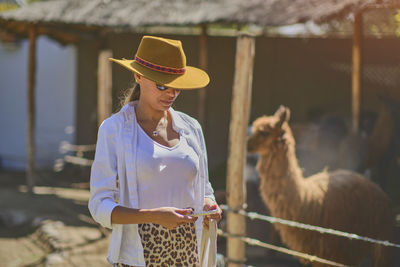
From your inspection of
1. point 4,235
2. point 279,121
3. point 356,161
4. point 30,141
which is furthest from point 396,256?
point 30,141

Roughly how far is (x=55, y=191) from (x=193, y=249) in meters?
8.11

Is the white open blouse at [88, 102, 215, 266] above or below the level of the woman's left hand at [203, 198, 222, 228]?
above

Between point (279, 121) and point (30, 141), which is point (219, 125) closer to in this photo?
point (30, 141)

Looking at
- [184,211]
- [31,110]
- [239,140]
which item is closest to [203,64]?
[31,110]

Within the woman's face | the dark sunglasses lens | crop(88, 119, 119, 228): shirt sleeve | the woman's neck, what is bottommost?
crop(88, 119, 119, 228): shirt sleeve

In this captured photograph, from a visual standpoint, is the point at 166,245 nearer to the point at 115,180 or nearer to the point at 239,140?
the point at 115,180

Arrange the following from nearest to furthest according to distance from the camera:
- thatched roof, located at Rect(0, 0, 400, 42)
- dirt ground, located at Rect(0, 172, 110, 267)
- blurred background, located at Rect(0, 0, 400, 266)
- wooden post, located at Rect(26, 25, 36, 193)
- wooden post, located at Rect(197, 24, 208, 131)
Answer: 1. thatched roof, located at Rect(0, 0, 400, 42)
2. dirt ground, located at Rect(0, 172, 110, 267)
3. blurred background, located at Rect(0, 0, 400, 266)
4. wooden post, located at Rect(197, 24, 208, 131)
5. wooden post, located at Rect(26, 25, 36, 193)

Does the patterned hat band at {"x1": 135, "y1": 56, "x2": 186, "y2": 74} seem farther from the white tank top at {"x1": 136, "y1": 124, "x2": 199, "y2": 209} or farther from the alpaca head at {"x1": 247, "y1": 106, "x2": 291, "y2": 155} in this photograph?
the alpaca head at {"x1": 247, "y1": 106, "x2": 291, "y2": 155}

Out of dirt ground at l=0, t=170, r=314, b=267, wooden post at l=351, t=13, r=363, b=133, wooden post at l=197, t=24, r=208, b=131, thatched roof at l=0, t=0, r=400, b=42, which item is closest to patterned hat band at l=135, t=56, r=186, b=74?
thatched roof at l=0, t=0, r=400, b=42

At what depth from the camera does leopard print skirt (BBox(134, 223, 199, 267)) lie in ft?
8.53

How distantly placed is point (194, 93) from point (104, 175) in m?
9.26

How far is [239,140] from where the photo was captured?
16.0ft

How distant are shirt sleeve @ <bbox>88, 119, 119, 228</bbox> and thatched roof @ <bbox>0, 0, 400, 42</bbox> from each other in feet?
13.4

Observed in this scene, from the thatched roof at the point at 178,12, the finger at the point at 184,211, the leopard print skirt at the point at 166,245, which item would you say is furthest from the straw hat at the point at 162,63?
the thatched roof at the point at 178,12
